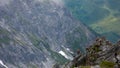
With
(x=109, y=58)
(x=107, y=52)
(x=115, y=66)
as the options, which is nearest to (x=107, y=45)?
(x=107, y=52)

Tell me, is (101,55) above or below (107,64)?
above

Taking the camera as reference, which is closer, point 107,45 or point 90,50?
point 90,50

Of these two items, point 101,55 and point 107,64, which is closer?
point 107,64

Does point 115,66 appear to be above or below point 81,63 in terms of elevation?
below

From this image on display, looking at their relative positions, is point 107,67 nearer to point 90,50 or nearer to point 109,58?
point 109,58

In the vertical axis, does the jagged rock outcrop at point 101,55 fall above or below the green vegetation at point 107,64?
above

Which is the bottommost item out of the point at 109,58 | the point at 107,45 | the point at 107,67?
the point at 107,67

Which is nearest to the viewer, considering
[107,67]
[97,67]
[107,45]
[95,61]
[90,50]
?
[107,67]

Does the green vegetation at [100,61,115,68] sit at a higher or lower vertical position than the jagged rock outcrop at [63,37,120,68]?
lower

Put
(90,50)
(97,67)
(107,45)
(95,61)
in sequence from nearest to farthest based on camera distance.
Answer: (97,67) < (95,61) < (90,50) < (107,45)

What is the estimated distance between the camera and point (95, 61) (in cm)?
9488

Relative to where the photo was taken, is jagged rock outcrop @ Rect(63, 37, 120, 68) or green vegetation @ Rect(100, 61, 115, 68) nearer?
green vegetation @ Rect(100, 61, 115, 68)

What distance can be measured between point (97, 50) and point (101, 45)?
13.0 feet

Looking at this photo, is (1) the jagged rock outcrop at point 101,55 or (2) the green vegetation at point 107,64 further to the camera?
(1) the jagged rock outcrop at point 101,55
